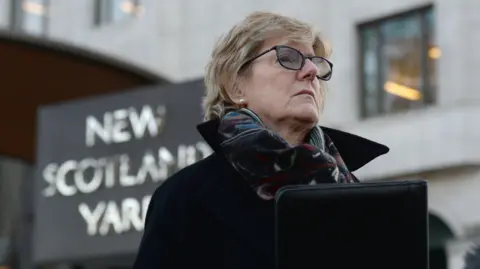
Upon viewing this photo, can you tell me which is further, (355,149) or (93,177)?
(93,177)

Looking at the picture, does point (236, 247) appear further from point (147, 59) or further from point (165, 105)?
point (147, 59)

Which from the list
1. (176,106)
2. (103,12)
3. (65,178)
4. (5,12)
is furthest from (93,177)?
(5,12)

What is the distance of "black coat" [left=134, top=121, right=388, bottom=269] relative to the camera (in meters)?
3.00

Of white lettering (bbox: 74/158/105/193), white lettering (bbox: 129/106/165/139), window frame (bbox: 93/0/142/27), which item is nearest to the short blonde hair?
white lettering (bbox: 129/106/165/139)

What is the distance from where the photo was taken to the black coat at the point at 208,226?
300 centimetres

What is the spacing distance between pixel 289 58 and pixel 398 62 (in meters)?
16.2

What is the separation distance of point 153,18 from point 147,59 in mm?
749

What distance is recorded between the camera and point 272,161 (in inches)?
118

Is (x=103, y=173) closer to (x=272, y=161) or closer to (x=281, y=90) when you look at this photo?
(x=281, y=90)

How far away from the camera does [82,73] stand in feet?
56.6

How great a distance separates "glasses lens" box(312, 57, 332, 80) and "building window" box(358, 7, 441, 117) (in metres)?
15.3

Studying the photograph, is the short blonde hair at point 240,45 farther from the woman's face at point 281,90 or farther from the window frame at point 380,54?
the window frame at point 380,54

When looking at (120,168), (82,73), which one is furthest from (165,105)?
(82,73)

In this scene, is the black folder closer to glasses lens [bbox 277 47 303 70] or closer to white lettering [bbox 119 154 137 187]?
glasses lens [bbox 277 47 303 70]
